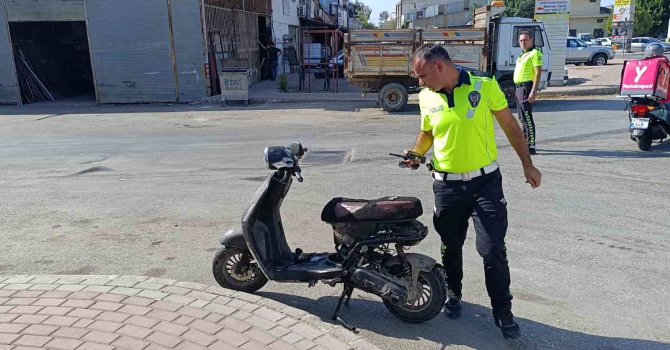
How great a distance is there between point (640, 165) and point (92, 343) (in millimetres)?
7799

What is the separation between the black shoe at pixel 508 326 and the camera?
343cm

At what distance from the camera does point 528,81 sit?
8.63 meters

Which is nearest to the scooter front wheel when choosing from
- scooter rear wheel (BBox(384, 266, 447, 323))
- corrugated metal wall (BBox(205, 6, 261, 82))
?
scooter rear wheel (BBox(384, 266, 447, 323))

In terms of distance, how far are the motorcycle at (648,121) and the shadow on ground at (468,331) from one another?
6.35m

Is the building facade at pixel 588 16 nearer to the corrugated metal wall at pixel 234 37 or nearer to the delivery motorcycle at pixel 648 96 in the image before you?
the corrugated metal wall at pixel 234 37

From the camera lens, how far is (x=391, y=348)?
338cm

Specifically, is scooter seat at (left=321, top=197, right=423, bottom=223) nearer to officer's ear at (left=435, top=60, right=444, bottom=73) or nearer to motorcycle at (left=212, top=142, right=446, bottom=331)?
motorcycle at (left=212, top=142, right=446, bottom=331)

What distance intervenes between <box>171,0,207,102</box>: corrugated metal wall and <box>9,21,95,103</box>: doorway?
5210 millimetres

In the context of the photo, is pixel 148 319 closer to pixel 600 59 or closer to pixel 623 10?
pixel 600 59

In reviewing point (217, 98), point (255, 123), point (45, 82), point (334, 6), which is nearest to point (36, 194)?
point (255, 123)

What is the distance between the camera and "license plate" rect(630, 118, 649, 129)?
8.57m

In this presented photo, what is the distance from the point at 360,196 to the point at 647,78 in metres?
5.46

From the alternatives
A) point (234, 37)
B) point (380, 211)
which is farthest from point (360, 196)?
point (234, 37)

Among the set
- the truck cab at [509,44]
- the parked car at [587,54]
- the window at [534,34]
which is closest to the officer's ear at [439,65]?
the truck cab at [509,44]
